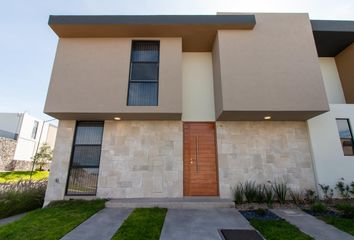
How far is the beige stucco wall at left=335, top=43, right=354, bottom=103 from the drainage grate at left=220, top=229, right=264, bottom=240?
6.98 m

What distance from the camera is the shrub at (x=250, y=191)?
5191 mm

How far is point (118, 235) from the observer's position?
305cm

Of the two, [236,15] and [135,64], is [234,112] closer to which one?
Result: [236,15]

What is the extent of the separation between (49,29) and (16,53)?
14.0 feet

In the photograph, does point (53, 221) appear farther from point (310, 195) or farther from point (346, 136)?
point (346, 136)

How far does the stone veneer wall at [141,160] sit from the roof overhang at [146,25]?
320 centimetres

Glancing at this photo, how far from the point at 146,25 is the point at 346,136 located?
8051 mm

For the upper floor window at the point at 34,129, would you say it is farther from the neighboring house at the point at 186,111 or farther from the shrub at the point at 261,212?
the shrub at the point at 261,212

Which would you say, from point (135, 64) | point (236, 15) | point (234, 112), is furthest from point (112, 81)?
point (236, 15)

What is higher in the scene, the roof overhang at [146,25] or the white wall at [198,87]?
the roof overhang at [146,25]

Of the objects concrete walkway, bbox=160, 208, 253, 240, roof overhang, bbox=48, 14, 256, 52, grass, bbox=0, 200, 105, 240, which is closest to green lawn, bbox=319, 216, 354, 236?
concrete walkway, bbox=160, 208, 253, 240

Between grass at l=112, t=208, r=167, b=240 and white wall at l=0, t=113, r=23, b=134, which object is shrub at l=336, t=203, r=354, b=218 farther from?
white wall at l=0, t=113, r=23, b=134

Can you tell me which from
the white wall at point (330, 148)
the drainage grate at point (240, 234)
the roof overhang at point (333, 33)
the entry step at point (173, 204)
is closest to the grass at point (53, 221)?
the entry step at point (173, 204)

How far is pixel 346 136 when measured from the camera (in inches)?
229
